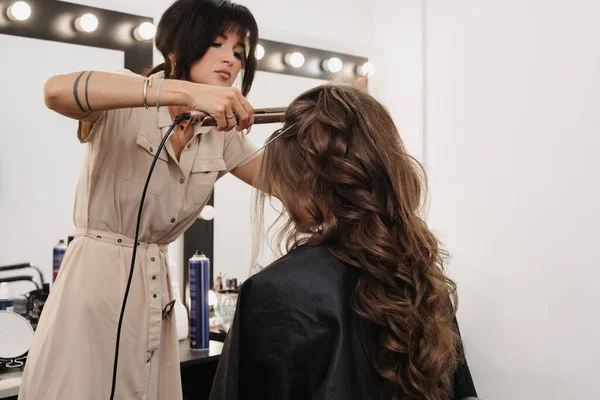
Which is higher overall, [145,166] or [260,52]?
[260,52]

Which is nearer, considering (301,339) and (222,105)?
(301,339)

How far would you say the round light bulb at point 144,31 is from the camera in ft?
7.21

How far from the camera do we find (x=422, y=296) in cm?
100

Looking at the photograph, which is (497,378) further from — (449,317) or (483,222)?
(449,317)

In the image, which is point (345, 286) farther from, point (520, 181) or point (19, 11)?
point (19, 11)

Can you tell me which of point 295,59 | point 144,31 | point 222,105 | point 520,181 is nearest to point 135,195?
point 222,105

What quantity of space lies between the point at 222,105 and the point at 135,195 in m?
0.35

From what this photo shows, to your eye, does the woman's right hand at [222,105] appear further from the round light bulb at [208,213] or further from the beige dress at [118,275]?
the round light bulb at [208,213]

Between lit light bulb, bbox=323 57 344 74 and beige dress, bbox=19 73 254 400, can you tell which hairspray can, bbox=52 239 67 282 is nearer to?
beige dress, bbox=19 73 254 400

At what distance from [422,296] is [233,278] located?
1.50 meters

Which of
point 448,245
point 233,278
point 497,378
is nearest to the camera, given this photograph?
point 497,378

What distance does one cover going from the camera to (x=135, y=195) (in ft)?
4.60

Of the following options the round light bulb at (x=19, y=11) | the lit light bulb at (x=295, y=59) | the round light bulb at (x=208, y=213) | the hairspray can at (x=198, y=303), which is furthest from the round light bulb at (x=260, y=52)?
the hairspray can at (x=198, y=303)

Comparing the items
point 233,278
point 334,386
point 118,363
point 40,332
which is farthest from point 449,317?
point 233,278
